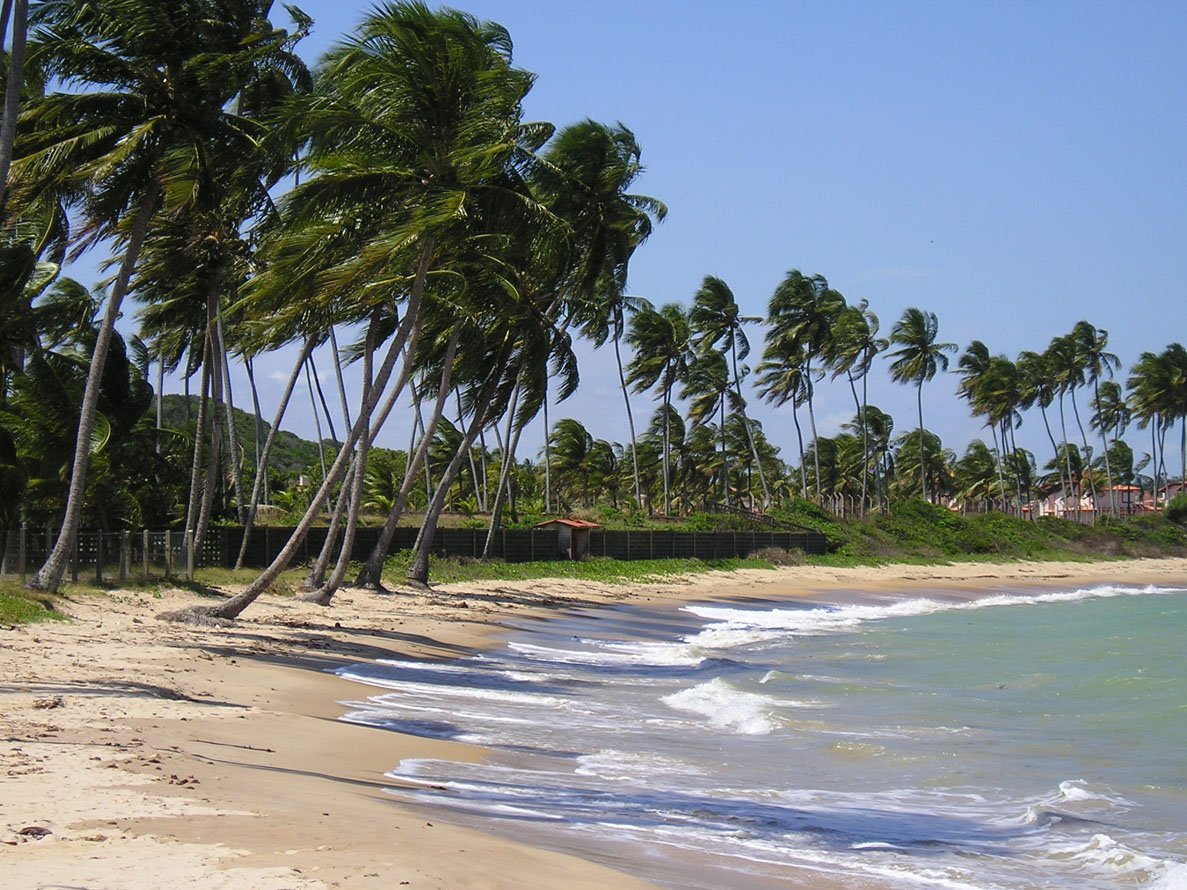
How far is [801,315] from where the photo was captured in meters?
68.2

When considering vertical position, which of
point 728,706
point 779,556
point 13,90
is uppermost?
point 13,90

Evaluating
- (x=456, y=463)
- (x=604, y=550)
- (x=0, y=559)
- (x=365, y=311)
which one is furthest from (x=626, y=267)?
(x=0, y=559)

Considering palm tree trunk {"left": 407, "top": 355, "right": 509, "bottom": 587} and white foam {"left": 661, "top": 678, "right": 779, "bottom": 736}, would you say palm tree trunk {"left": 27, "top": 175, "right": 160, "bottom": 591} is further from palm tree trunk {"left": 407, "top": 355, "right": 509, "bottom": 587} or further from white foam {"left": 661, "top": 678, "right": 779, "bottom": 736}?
palm tree trunk {"left": 407, "top": 355, "right": 509, "bottom": 587}

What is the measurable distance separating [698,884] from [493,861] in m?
1.28

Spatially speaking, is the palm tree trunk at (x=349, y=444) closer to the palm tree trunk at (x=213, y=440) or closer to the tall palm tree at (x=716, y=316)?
the palm tree trunk at (x=213, y=440)

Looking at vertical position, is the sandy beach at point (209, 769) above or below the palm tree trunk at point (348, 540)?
below

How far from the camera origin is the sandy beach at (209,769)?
5.34m

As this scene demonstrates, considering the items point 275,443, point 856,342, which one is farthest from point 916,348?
point 275,443

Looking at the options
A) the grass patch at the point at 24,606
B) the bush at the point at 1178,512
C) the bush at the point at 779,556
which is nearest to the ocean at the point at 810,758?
the grass patch at the point at 24,606

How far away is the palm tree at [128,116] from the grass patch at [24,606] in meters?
0.58

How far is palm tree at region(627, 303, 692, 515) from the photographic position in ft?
205

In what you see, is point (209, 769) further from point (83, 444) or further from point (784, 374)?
point (784, 374)

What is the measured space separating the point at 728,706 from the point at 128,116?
1238 cm

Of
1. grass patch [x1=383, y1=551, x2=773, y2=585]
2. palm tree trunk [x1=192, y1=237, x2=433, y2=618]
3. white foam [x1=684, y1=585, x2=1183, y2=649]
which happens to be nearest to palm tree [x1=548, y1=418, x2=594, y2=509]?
grass patch [x1=383, y1=551, x2=773, y2=585]
